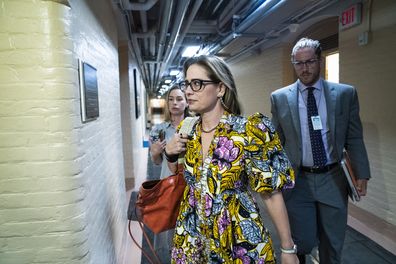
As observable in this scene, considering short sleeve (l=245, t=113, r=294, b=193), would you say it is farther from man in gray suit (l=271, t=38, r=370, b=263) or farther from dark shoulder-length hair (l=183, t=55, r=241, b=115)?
man in gray suit (l=271, t=38, r=370, b=263)

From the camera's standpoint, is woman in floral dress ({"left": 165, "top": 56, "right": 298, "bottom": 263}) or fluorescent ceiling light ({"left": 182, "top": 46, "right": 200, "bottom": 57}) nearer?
woman in floral dress ({"left": 165, "top": 56, "right": 298, "bottom": 263})

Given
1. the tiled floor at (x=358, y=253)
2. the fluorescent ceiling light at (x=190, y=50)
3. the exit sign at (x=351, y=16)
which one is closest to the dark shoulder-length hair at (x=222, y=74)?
the tiled floor at (x=358, y=253)

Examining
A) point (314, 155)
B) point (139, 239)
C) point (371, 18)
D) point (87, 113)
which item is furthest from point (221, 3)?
point (139, 239)

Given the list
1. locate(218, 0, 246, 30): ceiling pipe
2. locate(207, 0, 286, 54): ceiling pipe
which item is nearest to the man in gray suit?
locate(207, 0, 286, 54): ceiling pipe

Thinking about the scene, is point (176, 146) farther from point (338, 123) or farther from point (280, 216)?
point (338, 123)

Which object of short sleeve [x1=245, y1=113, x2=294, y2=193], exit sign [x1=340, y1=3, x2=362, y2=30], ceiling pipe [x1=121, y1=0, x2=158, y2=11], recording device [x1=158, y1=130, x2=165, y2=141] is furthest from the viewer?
exit sign [x1=340, y1=3, x2=362, y2=30]

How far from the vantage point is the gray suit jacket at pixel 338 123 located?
1884 millimetres

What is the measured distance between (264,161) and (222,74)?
43 cm

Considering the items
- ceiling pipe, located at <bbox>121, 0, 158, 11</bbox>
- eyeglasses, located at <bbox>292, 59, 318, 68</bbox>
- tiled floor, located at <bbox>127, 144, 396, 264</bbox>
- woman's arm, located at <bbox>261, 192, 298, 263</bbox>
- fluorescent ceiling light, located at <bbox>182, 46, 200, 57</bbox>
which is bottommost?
tiled floor, located at <bbox>127, 144, 396, 264</bbox>

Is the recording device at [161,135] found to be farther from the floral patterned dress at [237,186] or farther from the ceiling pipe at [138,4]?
the ceiling pipe at [138,4]

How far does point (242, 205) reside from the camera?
122 centimetres

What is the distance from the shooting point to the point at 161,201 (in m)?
1.47

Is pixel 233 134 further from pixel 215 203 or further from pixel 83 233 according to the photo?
pixel 83 233

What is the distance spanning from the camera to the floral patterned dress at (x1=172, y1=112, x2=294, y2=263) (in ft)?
3.91
